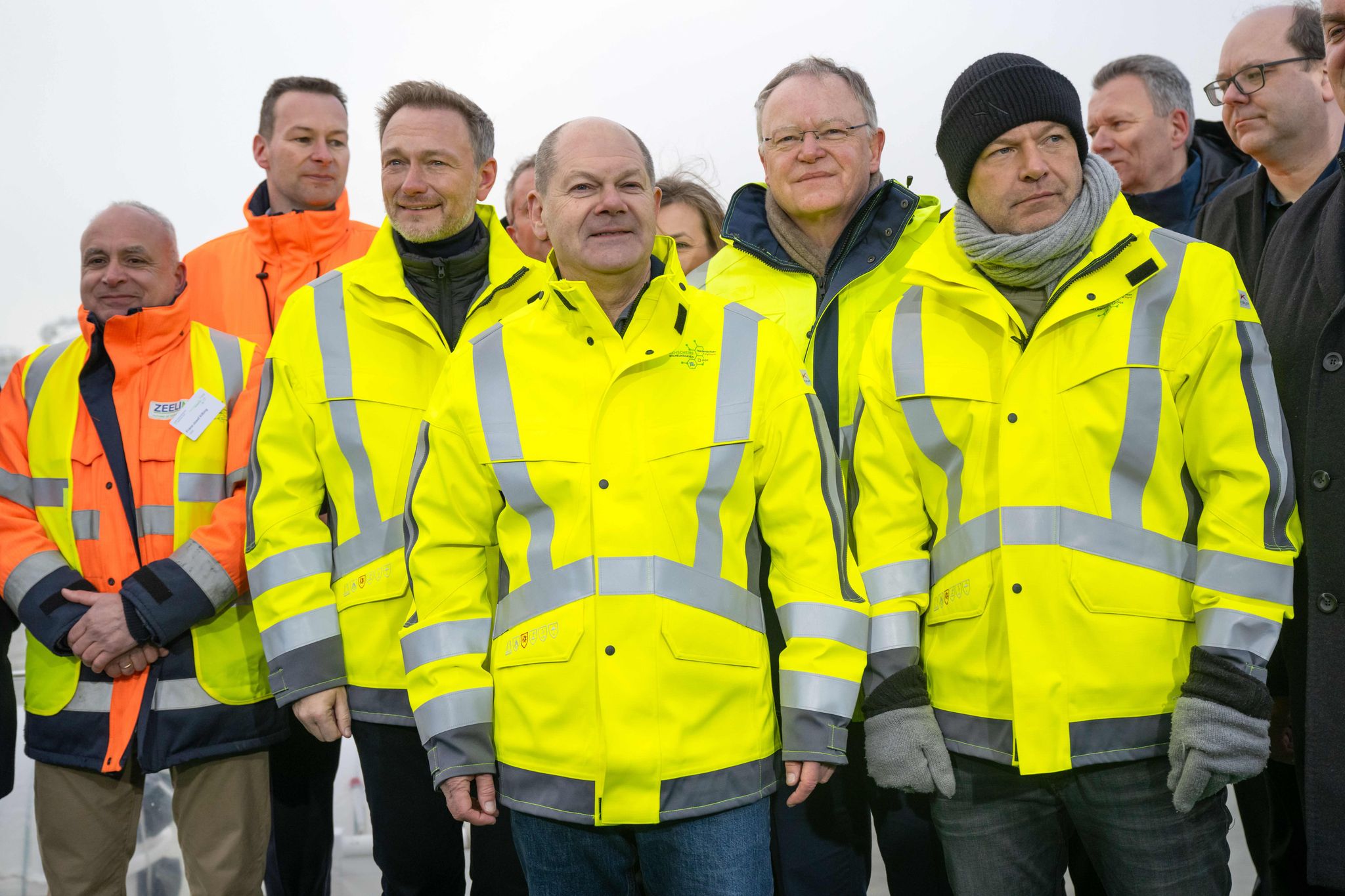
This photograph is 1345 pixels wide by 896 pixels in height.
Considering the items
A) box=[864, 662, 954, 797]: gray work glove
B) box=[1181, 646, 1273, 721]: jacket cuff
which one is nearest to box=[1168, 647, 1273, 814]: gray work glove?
box=[1181, 646, 1273, 721]: jacket cuff

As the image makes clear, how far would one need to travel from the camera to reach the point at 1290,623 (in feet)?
6.56

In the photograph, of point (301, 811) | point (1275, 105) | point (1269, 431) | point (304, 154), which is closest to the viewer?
point (1269, 431)

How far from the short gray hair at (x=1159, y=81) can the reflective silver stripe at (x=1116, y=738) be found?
2290 mm

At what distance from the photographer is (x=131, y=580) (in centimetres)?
229

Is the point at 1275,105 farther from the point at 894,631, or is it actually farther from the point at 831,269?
the point at 894,631

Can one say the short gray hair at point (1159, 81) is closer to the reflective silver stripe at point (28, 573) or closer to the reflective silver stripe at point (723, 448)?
the reflective silver stripe at point (723, 448)

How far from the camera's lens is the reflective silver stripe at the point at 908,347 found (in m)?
1.92

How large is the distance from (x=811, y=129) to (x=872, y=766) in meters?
1.37

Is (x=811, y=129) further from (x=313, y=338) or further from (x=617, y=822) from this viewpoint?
(x=617, y=822)

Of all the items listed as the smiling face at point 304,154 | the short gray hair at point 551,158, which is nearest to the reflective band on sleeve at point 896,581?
the short gray hair at point 551,158

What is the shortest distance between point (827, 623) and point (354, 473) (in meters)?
1.03

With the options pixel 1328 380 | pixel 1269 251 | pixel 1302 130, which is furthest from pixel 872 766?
pixel 1302 130

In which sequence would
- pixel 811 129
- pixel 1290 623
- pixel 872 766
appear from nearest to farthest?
1. pixel 872 766
2. pixel 1290 623
3. pixel 811 129

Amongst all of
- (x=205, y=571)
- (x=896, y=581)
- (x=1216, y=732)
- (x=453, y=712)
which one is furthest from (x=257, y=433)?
(x=1216, y=732)
